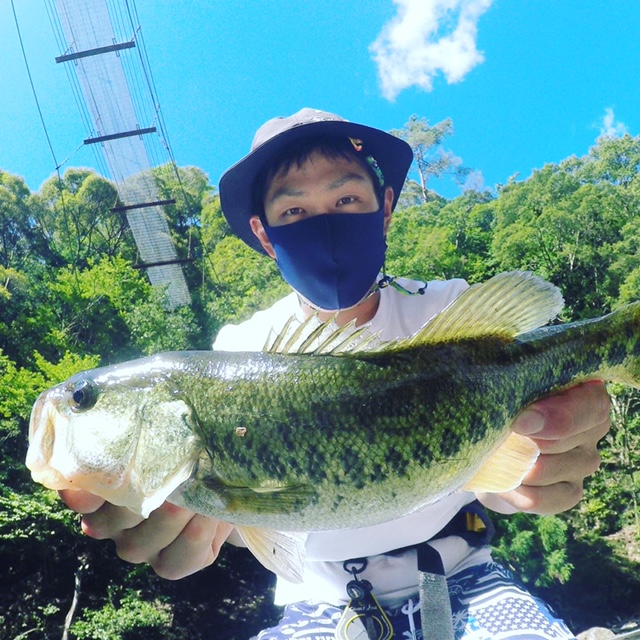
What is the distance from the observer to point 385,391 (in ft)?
4.90

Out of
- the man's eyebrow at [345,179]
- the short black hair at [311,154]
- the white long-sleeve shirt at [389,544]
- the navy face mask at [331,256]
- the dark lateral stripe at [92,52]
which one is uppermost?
the dark lateral stripe at [92,52]

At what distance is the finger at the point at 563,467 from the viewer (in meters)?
1.95

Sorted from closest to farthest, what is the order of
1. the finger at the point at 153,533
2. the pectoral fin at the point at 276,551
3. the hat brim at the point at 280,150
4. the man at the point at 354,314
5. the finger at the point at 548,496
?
1. the pectoral fin at the point at 276,551
2. the finger at the point at 153,533
3. the finger at the point at 548,496
4. the man at the point at 354,314
5. the hat brim at the point at 280,150

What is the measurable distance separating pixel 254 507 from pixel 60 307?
22.3 m

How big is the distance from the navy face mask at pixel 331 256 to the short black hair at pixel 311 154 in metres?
0.27

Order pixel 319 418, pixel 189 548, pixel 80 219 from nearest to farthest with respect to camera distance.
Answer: pixel 319 418 < pixel 189 548 < pixel 80 219

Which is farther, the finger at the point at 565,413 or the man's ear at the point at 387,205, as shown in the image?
the man's ear at the point at 387,205

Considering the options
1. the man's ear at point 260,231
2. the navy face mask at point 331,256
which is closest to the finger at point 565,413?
the navy face mask at point 331,256

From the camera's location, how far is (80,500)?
1554 mm

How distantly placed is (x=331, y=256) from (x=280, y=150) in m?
0.66

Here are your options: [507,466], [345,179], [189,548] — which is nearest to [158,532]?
[189,548]

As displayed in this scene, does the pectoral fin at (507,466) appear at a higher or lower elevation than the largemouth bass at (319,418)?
lower

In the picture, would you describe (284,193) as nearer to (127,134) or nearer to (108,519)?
(108,519)

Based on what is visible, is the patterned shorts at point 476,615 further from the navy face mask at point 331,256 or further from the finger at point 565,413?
the navy face mask at point 331,256
